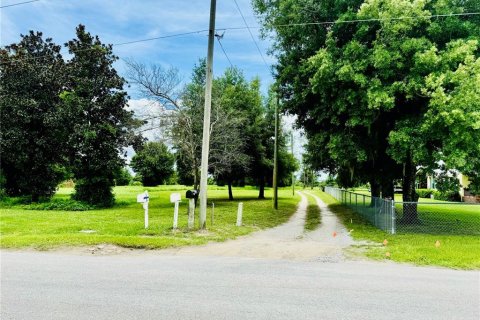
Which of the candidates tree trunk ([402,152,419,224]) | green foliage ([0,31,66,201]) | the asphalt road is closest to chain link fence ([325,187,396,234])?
tree trunk ([402,152,419,224])

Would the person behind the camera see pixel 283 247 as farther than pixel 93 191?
No

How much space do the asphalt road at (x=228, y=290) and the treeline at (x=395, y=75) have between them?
7087 mm

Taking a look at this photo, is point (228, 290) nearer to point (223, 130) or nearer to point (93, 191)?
point (223, 130)

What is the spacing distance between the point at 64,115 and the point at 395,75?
22075 millimetres

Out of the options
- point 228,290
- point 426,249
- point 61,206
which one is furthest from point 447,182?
point 61,206

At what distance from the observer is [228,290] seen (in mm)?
6254

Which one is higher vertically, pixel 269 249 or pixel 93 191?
pixel 93 191

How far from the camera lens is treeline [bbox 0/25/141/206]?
89.6 ft

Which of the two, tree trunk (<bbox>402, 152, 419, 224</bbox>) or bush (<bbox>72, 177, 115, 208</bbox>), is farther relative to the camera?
bush (<bbox>72, 177, 115, 208</bbox>)

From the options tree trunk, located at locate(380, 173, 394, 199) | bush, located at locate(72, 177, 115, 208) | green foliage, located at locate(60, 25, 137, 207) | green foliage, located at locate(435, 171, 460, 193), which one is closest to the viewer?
green foliage, located at locate(435, 171, 460, 193)

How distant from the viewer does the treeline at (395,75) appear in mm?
13523

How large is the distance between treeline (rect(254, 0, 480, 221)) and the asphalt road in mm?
7087

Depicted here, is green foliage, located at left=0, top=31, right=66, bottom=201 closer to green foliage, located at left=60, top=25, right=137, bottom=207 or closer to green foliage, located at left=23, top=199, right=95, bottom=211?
green foliage, located at left=60, top=25, right=137, bottom=207

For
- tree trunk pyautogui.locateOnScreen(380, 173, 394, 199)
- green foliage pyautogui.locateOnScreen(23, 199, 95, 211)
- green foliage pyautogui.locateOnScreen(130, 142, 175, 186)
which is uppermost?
green foliage pyautogui.locateOnScreen(130, 142, 175, 186)
